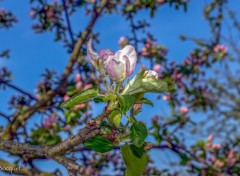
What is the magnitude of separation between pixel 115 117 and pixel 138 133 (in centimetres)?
10

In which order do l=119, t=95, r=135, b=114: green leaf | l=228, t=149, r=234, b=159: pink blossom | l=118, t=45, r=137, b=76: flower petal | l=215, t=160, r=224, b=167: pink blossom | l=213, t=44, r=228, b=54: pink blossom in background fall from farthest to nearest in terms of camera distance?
1. l=213, t=44, r=228, b=54: pink blossom in background
2. l=215, t=160, r=224, b=167: pink blossom
3. l=228, t=149, r=234, b=159: pink blossom
4. l=118, t=45, r=137, b=76: flower petal
5. l=119, t=95, r=135, b=114: green leaf

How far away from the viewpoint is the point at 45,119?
4.26 m

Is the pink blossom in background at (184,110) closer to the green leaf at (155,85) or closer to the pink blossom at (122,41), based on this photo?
the pink blossom at (122,41)

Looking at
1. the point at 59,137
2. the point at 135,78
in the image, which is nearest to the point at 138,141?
the point at 135,78

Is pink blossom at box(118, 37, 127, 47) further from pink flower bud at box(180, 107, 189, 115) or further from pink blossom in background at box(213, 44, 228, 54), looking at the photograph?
pink blossom in background at box(213, 44, 228, 54)

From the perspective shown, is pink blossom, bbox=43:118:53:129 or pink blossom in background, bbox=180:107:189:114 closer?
pink blossom, bbox=43:118:53:129

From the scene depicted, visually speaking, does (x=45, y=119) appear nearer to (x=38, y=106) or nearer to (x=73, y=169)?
(x=38, y=106)

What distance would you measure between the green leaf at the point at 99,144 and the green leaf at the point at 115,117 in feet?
0.18

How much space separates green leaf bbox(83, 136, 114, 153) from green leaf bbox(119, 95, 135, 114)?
0.13 m

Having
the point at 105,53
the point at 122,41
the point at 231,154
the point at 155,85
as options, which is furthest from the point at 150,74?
the point at 122,41

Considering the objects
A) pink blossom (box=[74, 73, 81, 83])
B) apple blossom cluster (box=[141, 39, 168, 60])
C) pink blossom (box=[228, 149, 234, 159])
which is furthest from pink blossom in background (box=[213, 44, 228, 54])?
pink blossom (box=[74, 73, 81, 83])

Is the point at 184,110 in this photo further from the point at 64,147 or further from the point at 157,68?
the point at 64,147

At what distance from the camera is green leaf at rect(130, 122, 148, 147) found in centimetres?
116

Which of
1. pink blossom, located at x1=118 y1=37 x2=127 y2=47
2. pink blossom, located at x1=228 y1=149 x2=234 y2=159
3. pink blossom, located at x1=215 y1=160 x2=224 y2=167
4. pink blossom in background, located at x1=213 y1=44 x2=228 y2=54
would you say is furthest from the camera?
pink blossom in background, located at x1=213 y1=44 x2=228 y2=54
